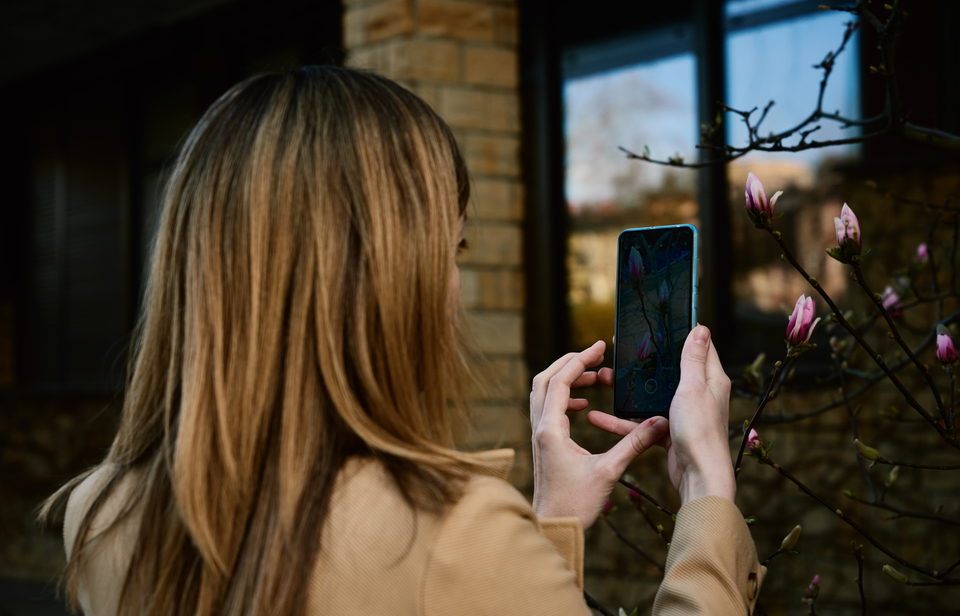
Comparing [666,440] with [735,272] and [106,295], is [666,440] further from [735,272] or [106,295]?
[106,295]

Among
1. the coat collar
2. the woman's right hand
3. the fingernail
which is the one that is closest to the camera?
the coat collar

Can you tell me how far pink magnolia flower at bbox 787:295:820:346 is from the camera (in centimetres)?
129

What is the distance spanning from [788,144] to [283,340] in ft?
11.6

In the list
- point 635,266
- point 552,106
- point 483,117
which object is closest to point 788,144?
point 552,106

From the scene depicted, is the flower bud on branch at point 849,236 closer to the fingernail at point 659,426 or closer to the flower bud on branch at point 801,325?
the flower bud on branch at point 801,325

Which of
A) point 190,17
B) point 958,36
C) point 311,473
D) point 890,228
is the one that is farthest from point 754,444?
point 190,17

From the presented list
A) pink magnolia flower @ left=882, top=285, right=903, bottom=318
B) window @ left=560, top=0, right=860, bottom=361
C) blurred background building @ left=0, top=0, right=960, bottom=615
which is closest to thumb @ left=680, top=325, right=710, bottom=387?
pink magnolia flower @ left=882, top=285, right=903, bottom=318

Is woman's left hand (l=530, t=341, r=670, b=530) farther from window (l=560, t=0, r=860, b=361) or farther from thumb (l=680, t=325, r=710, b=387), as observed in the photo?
window (l=560, t=0, r=860, b=361)

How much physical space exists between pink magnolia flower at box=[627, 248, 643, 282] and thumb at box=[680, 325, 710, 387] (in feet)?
0.55

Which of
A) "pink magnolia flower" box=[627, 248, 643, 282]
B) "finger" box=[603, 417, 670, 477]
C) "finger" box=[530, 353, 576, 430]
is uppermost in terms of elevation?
"pink magnolia flower" box=[627, 248, 643, 282]

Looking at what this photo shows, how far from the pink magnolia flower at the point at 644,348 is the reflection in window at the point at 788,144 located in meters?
2.67

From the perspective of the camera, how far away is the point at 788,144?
4.12 metres

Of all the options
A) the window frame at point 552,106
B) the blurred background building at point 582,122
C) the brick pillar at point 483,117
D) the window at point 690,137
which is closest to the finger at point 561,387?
the blurred background building at point 582,122

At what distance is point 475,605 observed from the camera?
1.01 m
